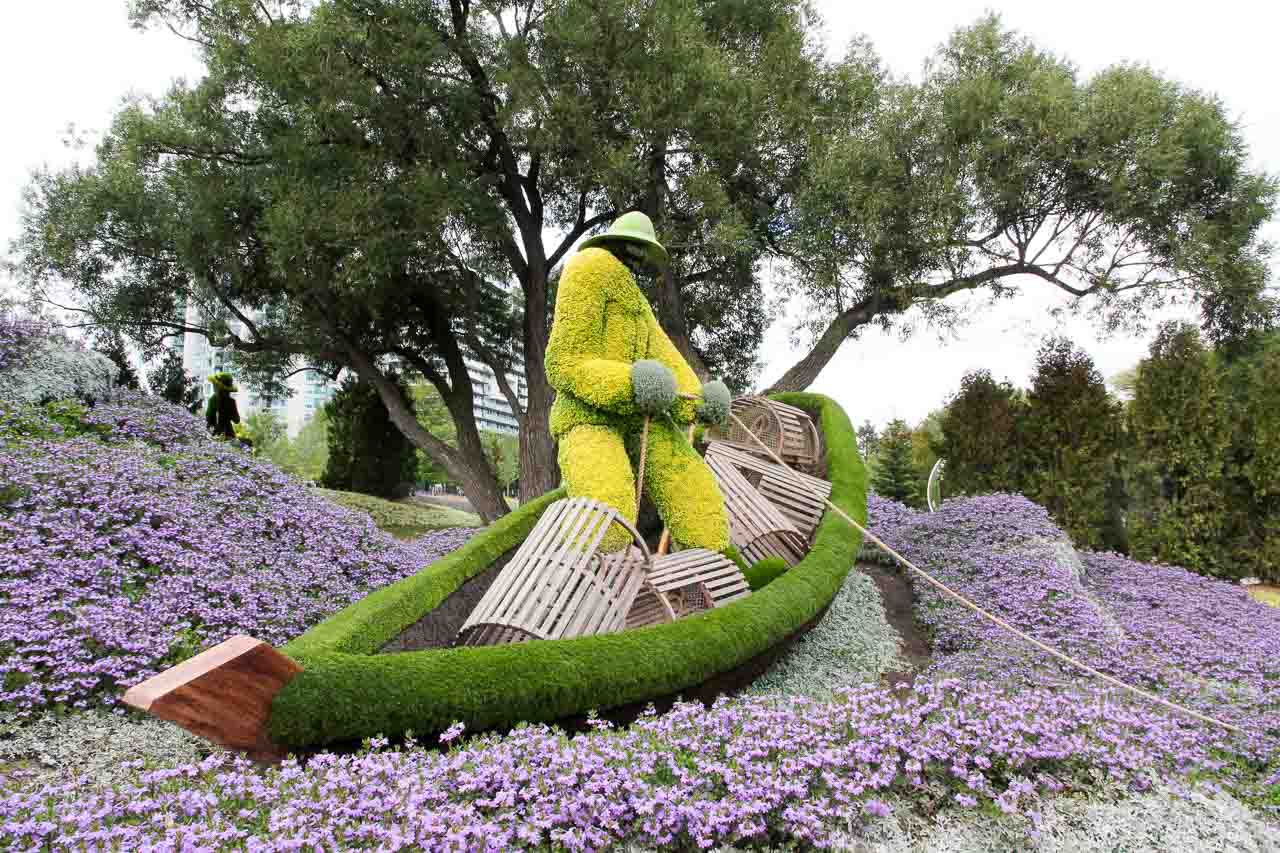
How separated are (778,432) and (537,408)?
5827mm

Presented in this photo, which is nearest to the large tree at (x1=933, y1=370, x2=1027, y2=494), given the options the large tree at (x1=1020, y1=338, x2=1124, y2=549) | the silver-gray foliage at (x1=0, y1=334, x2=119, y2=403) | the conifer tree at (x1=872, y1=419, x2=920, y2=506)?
the large tree at (x1=1020, y1=338, x2=1124, y2=549)

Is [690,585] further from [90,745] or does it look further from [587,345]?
[90,745]

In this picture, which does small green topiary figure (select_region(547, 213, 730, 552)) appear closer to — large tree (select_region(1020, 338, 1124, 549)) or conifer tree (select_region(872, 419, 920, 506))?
large tree (select_region(1020, 338, 1124, 549))

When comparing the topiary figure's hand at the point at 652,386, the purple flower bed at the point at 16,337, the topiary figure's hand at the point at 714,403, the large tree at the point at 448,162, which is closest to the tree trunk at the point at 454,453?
the large tree at the point at 448,162

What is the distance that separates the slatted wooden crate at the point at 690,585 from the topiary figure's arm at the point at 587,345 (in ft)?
3.48

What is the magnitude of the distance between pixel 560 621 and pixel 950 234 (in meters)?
10.2

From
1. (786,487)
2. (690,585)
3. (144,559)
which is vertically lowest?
(144,559)

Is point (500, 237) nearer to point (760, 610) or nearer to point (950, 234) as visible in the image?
point (950, 234)

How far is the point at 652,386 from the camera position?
4719mm

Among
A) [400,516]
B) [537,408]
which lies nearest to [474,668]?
[537,408]

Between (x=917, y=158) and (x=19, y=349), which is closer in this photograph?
(x=19, y=349)

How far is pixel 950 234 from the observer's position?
1148cm

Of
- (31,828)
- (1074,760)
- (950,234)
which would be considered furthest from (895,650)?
(950,234)

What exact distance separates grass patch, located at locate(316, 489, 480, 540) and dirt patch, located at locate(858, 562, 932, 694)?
25.6ft
